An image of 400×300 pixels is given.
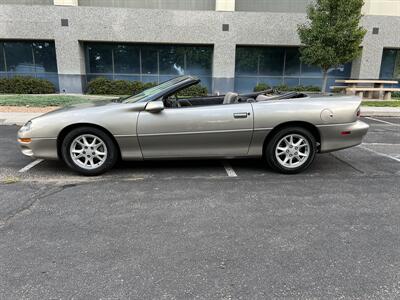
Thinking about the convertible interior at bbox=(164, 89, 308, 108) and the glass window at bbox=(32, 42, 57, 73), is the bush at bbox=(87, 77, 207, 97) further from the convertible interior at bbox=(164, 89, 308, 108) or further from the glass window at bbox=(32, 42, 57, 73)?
the convertible interior at bbox=(164, 89, 308, 108)

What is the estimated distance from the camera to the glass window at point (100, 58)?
58.4 feet

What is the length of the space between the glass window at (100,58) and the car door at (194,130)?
14.5 m

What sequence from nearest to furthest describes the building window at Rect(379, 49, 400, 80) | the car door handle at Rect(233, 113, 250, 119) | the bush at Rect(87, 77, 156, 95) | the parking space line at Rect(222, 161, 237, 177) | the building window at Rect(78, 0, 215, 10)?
the car door handle at Rect(233, 113, 250, 119) → the parking space line at Rect(222, 161, 237, 177) → the bush at Rect(87, 77, 156, 95) → the building window at Rect(78, 0, 215, 10) → the building window at Rect(379, 49, 400, 80)

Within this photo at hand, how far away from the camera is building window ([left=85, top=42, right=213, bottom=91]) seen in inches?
701

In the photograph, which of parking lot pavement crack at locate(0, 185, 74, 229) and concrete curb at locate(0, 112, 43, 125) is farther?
concrete curb at locate(0, 112, 43, 125)

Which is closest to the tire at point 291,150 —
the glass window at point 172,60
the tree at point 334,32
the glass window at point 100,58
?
the tree at point 334,32

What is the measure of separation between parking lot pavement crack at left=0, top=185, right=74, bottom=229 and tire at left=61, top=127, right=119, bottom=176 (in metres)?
0.44

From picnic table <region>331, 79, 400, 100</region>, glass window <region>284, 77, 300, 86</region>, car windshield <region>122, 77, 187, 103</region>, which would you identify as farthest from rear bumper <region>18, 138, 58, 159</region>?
glass window <region>284, 77, 300, 86</region>

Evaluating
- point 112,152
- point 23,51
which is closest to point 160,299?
point 112,152

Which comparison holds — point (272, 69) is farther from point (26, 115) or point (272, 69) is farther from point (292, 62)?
point (26, 115)

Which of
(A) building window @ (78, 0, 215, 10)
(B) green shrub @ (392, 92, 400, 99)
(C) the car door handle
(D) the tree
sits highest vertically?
(A) building window @ (78, 0, 215, 10)

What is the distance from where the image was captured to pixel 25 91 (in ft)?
54.6

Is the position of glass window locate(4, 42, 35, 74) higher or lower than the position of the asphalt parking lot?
higher

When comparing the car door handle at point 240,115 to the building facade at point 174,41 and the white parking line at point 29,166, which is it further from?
the building facade at point 174,41
